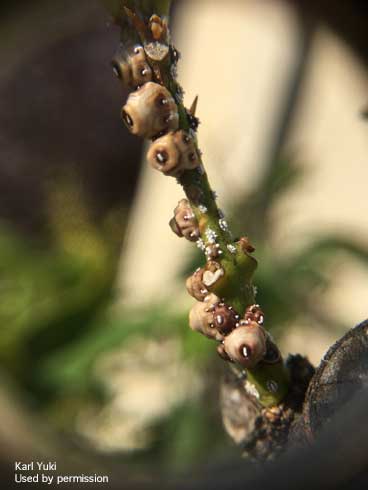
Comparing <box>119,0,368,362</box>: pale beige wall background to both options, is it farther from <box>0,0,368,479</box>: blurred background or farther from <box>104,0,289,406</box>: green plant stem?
<box>104,0,289,406</box>: green plant stem

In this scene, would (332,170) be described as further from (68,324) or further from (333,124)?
(68,324)

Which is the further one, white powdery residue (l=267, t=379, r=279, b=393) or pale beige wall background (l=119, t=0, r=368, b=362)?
pale beige wall background (l=119, t=0, r=368, b=362)

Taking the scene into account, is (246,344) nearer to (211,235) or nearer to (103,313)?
(211,235)

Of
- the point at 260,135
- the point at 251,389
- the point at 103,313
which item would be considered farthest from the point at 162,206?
the point at 251,389

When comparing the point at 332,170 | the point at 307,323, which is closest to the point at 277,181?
the point at 332,170

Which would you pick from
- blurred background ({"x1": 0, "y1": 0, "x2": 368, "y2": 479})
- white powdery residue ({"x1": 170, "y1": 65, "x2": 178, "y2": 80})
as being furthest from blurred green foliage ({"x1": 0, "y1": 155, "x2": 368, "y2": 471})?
white powdery residue ({"x1": 170, "y1": 65, "x2": 178, "y2": 80})

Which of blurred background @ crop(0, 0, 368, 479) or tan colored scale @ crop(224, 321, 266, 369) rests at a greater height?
blurred background @ crop(0, 0, 368, 479)

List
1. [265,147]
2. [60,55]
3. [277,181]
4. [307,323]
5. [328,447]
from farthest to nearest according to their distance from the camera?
[60,55] → [265,147] → [277,181] → [307,323] → [328,447]
